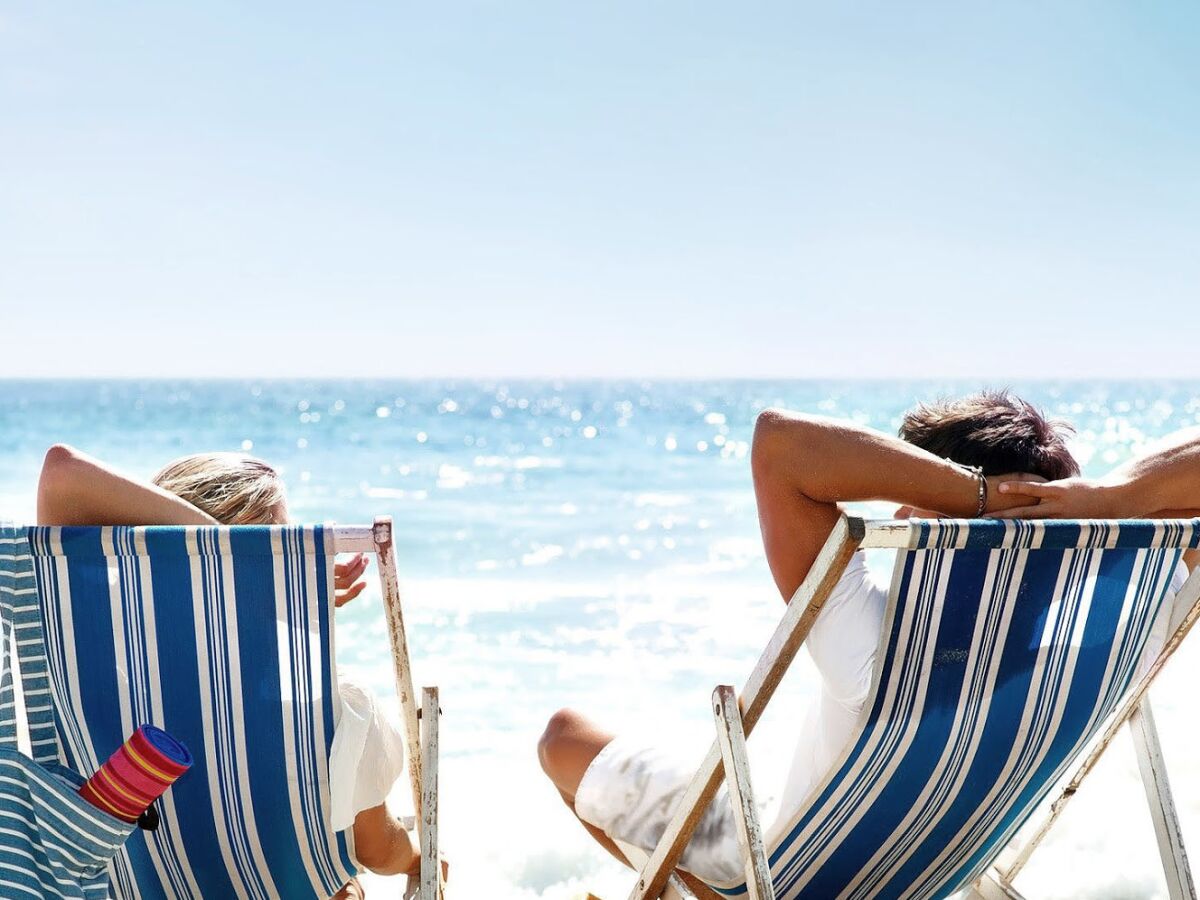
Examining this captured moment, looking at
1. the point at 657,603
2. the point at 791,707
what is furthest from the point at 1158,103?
the point at 791,707

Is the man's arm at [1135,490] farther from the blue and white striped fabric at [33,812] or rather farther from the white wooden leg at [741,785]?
the blue and white striped fabric at [33,812]

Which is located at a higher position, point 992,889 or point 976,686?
point 976,686

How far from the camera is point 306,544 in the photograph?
1.65 meters

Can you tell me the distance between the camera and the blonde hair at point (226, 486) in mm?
2014

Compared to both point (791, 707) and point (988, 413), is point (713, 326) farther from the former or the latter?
point (988, 413)

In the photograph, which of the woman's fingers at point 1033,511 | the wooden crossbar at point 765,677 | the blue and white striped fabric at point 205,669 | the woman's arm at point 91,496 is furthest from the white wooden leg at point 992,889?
the woman's arm at point 91,496

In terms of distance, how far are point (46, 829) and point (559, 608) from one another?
21.0ft

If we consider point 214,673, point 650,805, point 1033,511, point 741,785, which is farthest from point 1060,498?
point 214,673

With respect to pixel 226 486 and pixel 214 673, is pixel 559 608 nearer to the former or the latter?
pixel 226 486

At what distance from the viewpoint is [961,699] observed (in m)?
1.85

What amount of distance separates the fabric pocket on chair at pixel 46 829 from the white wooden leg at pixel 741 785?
949mm

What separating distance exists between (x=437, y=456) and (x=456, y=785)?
18.1 metres

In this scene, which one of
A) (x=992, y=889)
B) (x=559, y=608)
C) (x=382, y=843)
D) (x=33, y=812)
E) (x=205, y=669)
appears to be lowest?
(x=559, y=608)

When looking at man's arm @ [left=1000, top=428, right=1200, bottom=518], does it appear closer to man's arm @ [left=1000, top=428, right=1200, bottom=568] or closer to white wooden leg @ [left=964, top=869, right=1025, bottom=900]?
man's arm @ [left=1000, top=428, right=1200, bottom=568]
